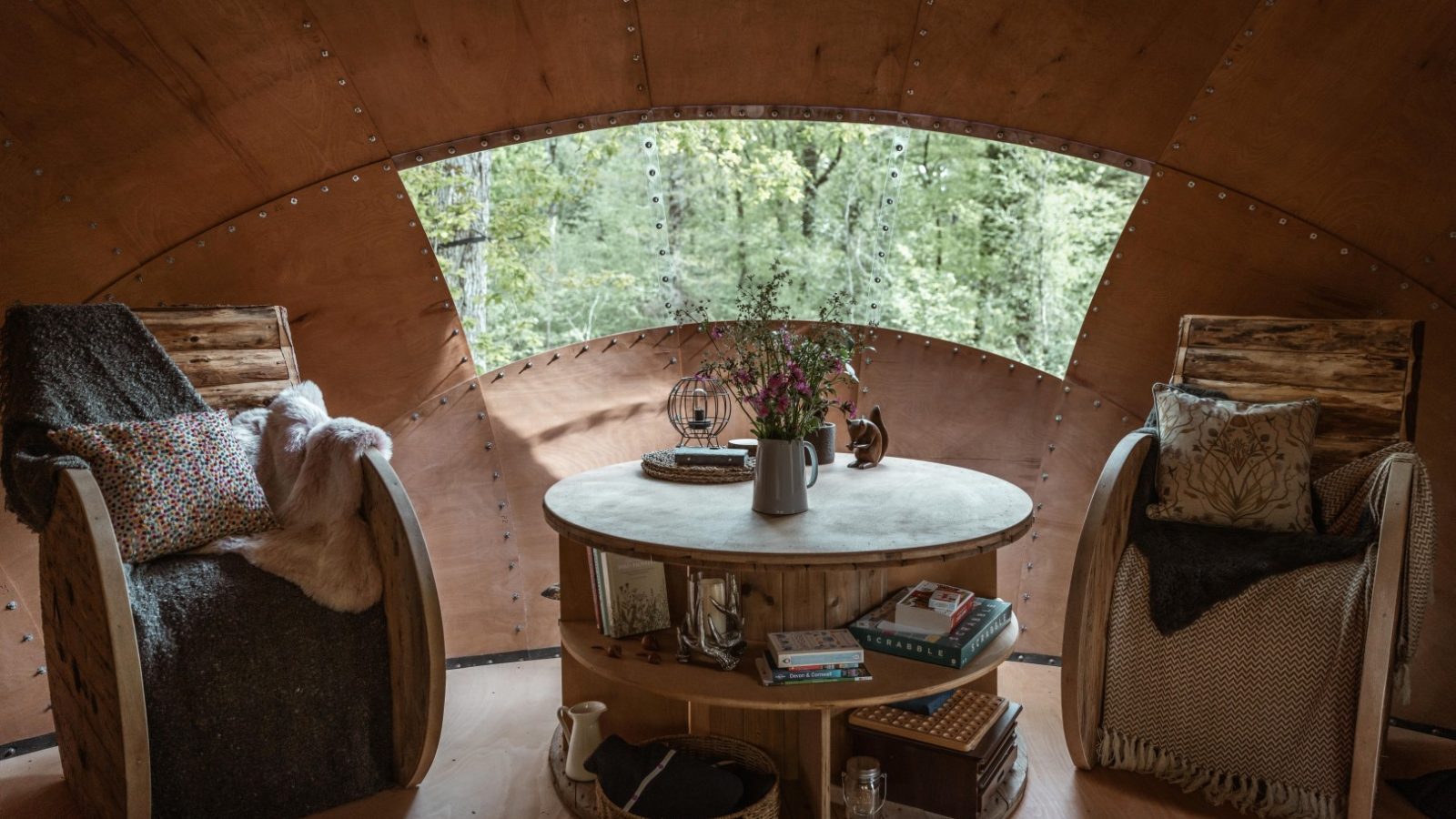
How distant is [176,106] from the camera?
119 inches

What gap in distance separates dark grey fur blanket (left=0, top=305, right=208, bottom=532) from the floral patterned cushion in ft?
0.31

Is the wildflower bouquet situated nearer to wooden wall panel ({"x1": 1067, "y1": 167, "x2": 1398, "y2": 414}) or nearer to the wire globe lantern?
the wire globe lantern

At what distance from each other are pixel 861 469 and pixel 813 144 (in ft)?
11.8

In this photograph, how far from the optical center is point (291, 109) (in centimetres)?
316

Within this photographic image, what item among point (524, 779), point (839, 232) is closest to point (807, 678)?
point (524, 779)

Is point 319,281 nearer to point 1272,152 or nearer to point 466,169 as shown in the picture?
point 466,169

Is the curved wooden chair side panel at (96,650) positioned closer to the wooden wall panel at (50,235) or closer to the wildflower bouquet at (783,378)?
the wooden wall panel at (50,235)

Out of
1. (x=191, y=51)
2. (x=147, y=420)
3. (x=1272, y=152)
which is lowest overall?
(x=147, y=420)

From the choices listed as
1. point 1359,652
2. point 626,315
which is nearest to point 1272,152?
point 1359,652

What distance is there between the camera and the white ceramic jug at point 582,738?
7.98 ft

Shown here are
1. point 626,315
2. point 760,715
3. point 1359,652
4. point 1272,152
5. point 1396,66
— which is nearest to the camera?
point 1359,652

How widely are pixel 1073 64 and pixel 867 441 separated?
1571 millimetres

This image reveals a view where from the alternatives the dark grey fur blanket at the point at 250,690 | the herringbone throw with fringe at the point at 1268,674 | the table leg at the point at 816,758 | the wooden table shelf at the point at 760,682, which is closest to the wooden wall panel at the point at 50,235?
the dark grey fur blanket at the point at 250,690

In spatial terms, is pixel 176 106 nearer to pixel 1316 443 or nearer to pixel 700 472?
pixel 700 472
